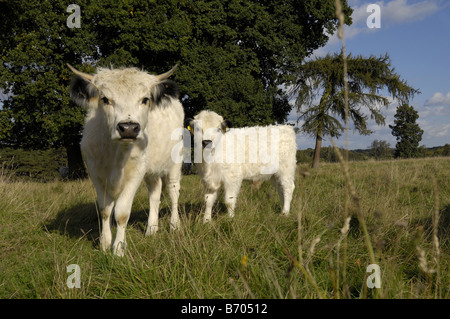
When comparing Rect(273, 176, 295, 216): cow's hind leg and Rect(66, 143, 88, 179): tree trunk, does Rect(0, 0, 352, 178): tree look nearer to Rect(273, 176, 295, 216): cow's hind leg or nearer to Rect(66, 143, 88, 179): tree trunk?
Rect(66, 143, 88, 179): tree trunk

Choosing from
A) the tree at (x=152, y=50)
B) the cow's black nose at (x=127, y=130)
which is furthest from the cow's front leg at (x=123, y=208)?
the tree at (x=152, y=50)

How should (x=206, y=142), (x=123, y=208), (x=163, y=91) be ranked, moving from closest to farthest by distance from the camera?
(x=123, y=208) < (x=163, y=91) < (x=206, y=142)

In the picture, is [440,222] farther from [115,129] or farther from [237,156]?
[115,129]

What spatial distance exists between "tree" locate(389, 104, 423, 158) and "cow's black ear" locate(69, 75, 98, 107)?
62.0 m

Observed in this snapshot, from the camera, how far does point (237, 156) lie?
19.5 ft

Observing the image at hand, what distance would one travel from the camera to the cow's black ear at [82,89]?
3559 millimetres

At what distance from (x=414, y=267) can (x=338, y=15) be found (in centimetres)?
252

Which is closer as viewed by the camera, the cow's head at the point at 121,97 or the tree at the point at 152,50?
the cow's head at the point at 121,97

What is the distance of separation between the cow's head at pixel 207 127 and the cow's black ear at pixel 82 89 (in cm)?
215

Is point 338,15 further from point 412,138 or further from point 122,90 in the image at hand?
point 412,138

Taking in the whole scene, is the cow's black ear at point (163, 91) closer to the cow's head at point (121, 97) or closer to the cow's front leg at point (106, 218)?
the cow's head at point (121, 97)

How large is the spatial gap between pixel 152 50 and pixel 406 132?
59391 mm

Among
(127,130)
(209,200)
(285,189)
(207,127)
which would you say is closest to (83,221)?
(209,200)
